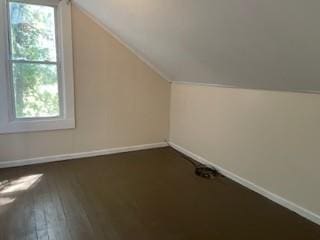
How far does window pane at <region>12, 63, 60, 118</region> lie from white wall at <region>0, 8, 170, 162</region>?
268mm

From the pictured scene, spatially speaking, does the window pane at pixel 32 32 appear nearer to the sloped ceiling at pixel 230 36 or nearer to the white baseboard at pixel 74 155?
the sloped ceiling at pixel 230 36

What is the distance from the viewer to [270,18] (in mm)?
1532

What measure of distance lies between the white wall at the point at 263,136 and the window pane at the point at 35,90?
1.85 meters

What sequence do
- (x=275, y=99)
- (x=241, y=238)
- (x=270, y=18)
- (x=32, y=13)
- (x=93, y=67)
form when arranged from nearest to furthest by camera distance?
(x=270, y=18), (x=241, y=238), (x=275, y=99), (x=32, y=13), (x=93, y=67)

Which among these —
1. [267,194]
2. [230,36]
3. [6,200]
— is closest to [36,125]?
[6,200]

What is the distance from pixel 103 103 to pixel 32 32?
124cm

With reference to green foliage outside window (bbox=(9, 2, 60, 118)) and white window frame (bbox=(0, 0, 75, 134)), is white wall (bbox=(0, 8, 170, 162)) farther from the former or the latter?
green foliage outside window (bbox=(9, 2, 60, 118))

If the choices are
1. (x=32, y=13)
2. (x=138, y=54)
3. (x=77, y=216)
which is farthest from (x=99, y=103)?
(x=77, y=216)

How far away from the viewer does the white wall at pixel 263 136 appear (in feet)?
7.32

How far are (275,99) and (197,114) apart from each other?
1297 millimetres

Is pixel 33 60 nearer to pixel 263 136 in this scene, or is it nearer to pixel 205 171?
pixel 205 171

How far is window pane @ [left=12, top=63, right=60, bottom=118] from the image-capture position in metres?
3.28

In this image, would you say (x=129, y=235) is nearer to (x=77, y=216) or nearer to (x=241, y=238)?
(x=77, y=216)

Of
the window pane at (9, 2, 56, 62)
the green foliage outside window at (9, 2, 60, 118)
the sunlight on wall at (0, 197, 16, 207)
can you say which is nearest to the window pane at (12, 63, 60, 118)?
the green foliage outside window at (9, 2, 60, 118)
